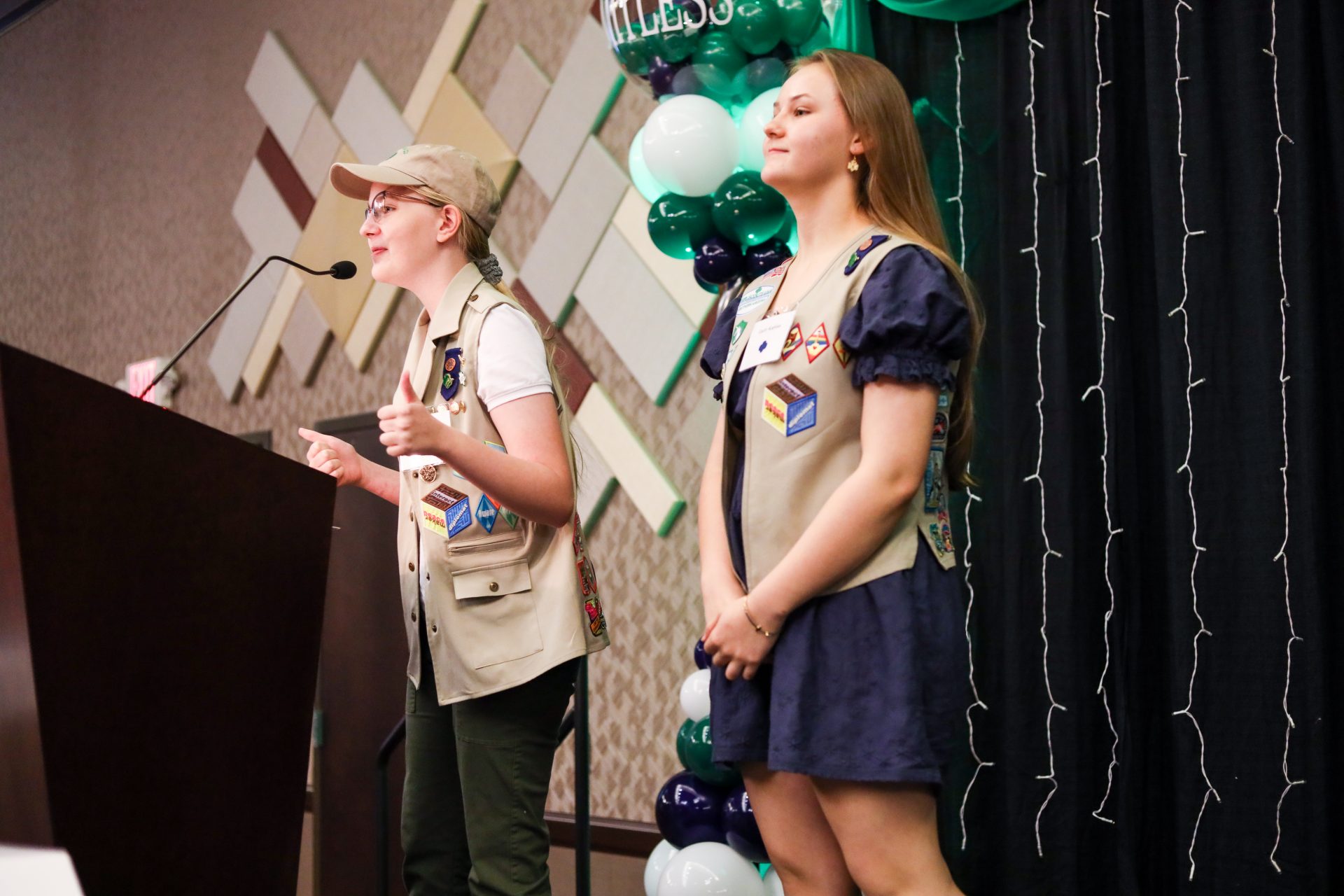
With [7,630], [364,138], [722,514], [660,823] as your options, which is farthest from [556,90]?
[7,630]

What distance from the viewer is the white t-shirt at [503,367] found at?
1596 mm

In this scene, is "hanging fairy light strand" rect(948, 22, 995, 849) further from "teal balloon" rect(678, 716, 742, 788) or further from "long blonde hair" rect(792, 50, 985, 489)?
"long blonde hair" rect(792, 50, 985, 489)

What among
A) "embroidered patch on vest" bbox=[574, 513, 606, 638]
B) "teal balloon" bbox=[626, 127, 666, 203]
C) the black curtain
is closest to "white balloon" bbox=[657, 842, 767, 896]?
the black curtain

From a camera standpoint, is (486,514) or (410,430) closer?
(410,430)

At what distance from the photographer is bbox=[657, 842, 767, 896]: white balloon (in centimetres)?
212

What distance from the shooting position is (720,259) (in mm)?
2420

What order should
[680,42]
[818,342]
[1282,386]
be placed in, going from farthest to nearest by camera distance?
1. [680,42]
2. [1282,386]
3. [818,342]

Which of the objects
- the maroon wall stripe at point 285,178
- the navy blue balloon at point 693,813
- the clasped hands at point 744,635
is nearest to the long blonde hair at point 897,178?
the clasped hands at point 744,635

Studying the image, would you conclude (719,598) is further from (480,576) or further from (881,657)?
(480,576)

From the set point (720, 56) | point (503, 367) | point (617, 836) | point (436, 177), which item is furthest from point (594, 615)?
point (617, 836)

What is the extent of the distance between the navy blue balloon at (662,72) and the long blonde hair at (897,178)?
1058 mm

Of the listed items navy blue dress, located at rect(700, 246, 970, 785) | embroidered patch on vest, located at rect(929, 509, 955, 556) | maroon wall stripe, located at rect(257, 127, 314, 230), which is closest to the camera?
navy blue dress, located at rect(700, 246, 970, 785)

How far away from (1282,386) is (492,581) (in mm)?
1464

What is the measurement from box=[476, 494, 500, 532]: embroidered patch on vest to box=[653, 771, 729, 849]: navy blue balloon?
3.35 ft
